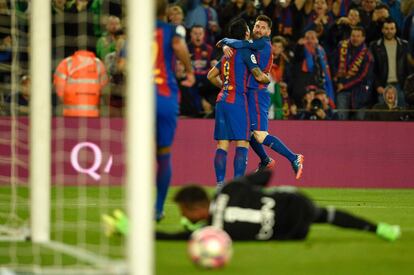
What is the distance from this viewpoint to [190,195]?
7.83 metres

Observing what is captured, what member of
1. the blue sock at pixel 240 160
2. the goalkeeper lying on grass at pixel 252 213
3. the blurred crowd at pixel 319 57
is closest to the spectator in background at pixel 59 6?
the blurred crowd at pixel 319 57

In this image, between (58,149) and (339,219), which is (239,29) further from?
(339,219)

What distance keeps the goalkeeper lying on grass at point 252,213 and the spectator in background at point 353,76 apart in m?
9.36

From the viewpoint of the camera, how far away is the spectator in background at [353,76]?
17.5 meters

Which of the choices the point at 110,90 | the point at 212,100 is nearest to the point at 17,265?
the point at 110,90

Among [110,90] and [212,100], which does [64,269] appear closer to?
[110,90]

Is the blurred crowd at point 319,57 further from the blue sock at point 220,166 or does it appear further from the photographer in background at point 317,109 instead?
the blue sock at point 220,166

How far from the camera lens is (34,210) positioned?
8883 millimetres

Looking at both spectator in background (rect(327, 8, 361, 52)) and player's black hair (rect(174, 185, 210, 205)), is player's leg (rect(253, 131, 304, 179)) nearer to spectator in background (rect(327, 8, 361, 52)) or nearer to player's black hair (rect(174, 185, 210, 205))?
spectator in background (rect(327, 8, 361, 52))

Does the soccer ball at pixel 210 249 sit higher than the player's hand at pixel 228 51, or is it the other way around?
the player's hand at pixel 228 51

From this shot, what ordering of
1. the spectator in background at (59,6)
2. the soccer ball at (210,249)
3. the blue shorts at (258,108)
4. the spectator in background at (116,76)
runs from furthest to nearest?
1. the spectator in background at (59,6)
2. the blue shorts at (258,108)
3. the spectator in background at (116,76)
4. the soccer ball at (210,249)

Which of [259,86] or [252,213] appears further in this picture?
[259,86]

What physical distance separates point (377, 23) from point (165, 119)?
30.2 ft

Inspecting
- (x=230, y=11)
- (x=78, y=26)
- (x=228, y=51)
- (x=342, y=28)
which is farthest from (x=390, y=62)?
(x=78, y=26)
